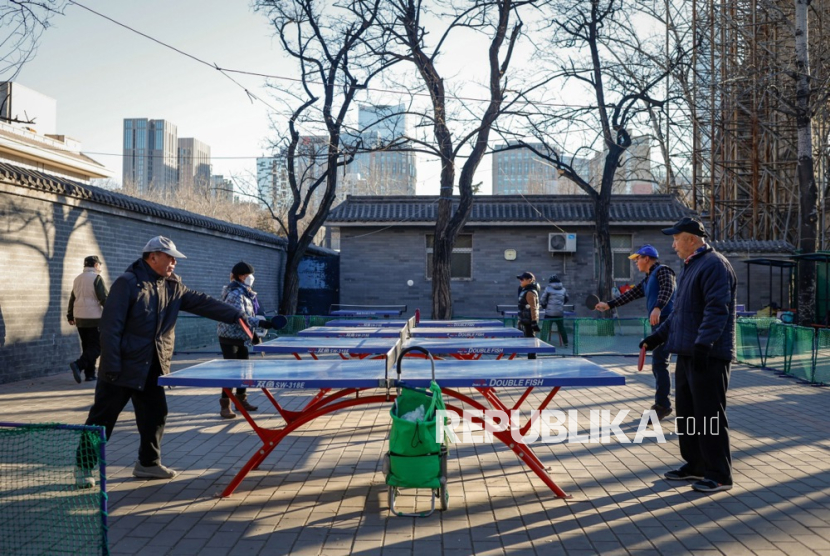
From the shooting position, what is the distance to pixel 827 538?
14.6 ft

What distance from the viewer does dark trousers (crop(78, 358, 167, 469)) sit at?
5551 millimetres

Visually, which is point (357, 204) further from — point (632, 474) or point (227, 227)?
point (632, 474)

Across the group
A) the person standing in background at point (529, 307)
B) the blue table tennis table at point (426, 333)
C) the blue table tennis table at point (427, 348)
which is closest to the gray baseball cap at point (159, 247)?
the blue table tennis table at point (427, 348)

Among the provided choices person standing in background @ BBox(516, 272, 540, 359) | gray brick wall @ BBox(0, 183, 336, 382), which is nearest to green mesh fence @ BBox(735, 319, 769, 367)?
person standing in background @ BBox(516, 272, 540, 359)

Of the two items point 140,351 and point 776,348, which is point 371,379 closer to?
point 140,351

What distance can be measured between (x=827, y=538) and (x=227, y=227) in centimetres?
1702

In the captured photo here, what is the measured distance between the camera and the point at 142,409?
5.69 meters

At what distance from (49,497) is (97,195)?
345 inches

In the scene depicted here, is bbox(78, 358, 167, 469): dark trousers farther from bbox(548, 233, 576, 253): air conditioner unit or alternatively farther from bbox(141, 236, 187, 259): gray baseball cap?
bbox(548, 233, 576, 253): air conditioner unit

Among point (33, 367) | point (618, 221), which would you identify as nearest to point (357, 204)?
point (618, 221)

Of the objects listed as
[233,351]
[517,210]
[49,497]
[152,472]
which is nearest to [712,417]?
[152,472]

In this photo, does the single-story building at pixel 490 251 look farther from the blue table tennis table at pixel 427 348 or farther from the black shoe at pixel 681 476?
the black shoe at pixel 681 476

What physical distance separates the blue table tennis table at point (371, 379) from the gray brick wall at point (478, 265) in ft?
57.3

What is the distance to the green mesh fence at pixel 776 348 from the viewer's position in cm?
1311
